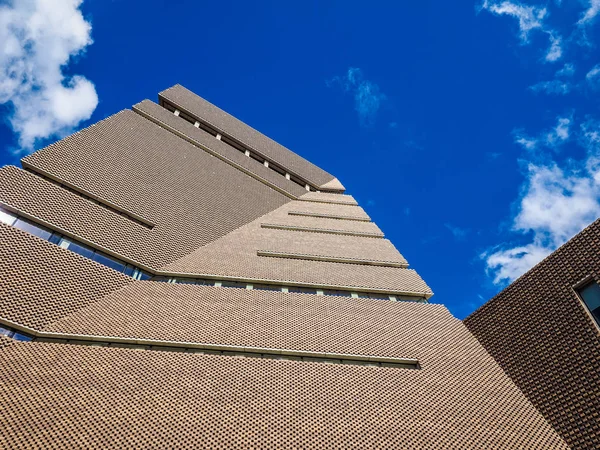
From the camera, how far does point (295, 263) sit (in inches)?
800

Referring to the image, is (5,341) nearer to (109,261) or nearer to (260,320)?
(109,261)

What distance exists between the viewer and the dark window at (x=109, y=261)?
1653 centimetres

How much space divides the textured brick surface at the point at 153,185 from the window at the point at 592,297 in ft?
52.5

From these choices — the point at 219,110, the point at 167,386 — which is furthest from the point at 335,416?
the point at 219,110

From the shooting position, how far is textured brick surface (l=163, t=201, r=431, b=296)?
730 inches

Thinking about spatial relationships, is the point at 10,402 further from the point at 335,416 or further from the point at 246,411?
the point at 335,416

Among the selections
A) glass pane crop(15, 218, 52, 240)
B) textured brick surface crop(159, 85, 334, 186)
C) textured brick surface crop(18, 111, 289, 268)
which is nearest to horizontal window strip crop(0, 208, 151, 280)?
glass pane crop(15, 218, 52, 240)

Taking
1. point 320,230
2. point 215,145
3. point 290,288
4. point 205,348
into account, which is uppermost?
point 215,145

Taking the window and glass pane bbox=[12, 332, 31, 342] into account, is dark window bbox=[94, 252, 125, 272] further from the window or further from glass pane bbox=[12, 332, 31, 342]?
the window

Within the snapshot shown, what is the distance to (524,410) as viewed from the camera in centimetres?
1190

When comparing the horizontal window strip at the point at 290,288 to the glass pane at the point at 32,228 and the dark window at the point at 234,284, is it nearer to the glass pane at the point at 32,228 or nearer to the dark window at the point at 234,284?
the dark window at the point at 234,284

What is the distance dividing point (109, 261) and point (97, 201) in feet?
12.6

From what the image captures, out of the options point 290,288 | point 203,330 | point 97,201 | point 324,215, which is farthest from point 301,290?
point 97,201

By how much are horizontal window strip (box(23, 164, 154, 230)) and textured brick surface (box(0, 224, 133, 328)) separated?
152 inches
